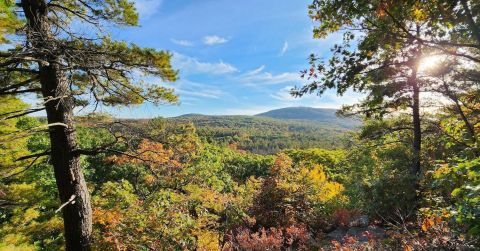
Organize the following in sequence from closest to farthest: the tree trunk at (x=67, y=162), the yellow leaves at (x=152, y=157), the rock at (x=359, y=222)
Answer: the tree trunk at (x=67, y=162) → the yellow leaves at (x=152, y=157) → the rock at (x=359, y=222)

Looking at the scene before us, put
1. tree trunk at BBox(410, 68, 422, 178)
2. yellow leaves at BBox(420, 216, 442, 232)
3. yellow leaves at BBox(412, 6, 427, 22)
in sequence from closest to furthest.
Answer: yellow leaves at BBox(412, 6, 427, 22) → yellow leaves at BBox(420, 216, 442, 232) → tree trunk at BBox(410, 68, 422, 178)

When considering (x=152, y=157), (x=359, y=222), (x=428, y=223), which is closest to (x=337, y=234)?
(x=359, y=222)

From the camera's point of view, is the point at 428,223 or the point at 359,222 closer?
the point at 428,223

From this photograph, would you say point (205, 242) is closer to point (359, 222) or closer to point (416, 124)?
point (359, 222)

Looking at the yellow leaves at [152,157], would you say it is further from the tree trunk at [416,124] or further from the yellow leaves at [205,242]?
the tree trunk at [416,124]

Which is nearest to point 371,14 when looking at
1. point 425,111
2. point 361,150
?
point 425,111

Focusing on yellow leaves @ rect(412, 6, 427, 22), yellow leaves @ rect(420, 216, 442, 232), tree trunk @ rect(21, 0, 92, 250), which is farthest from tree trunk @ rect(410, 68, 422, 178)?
tree trunk @ rect(21, 0, 92, 250)

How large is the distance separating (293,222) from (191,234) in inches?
235

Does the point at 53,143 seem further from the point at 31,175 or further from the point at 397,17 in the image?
the point at 31,175

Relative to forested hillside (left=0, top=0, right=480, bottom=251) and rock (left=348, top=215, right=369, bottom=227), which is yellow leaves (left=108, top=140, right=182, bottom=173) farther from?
rock (left=348, top=215, right=369, bottom=227)

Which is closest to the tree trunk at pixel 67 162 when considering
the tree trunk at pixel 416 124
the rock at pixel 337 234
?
the rock at pixel 337 234

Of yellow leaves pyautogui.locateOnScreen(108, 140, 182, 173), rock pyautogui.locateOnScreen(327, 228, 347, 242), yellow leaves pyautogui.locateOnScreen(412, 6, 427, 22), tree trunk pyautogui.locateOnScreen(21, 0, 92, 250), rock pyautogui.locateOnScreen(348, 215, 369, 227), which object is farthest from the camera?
rock pyautogui.locateOnScreen(348, 215, 369, 227)

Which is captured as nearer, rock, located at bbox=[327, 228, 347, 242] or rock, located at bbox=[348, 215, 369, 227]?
rock, located at bbox=[327, 228, 347, 242]

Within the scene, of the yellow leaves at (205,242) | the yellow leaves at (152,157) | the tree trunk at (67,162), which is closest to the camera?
the tree trunk at (67,162)
